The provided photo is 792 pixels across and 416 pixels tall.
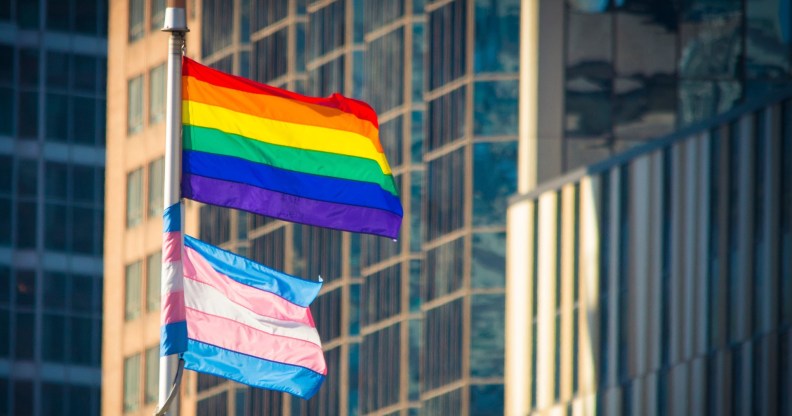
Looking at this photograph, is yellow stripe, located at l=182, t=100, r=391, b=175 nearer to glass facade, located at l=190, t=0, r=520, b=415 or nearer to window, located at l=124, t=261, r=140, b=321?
glass facade, located at l=190, t=0, r=520, b=415

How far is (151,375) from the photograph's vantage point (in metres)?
45.6

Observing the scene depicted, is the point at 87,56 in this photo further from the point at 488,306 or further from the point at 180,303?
the point at 180,303

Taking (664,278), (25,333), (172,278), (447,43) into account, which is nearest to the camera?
(172,278)

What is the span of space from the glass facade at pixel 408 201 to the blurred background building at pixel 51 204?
59.6ft

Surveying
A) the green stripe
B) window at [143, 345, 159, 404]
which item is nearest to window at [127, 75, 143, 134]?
window at [143, 345, 159, 404]

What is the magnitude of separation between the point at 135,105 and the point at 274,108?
3257 centimetres

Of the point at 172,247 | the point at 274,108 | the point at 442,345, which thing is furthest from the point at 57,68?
the point at 172,247

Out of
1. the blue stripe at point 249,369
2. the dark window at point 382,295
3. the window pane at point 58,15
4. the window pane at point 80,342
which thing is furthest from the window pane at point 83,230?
the blue stripe at point 249,369

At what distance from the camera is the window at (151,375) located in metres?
45.3

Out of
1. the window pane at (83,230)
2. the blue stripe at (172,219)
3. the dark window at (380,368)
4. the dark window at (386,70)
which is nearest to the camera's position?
the blue stripe at (172,219)

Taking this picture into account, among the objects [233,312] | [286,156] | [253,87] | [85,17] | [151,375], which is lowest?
[233,312]

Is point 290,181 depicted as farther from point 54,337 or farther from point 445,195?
point 54,337

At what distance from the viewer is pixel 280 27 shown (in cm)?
3988

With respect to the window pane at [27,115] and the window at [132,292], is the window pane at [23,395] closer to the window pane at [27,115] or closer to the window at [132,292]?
the window pane at [27,115]
